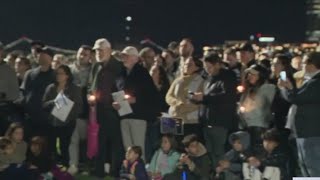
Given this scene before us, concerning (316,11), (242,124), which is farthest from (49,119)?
(316,11)

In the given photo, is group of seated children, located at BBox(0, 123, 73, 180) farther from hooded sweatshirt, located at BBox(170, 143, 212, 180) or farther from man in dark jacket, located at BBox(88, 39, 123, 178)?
hooded sweatshirt, located at BBox(170, 143, 212, 180)

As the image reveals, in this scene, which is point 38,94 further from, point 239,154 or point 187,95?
point 239,154

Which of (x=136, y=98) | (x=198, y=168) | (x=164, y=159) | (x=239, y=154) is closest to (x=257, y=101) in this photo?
(x=239, y=154)

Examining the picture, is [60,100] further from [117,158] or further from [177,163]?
[177,163]

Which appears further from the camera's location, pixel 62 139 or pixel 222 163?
pixel 62 139

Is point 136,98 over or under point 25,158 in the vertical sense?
over

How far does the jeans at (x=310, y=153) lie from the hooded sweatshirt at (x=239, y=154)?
21.6 inches

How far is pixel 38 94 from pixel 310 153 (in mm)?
3241

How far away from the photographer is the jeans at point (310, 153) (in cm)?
721

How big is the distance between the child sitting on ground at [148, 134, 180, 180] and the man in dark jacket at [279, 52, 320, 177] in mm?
1339

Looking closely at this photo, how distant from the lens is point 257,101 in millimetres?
7777

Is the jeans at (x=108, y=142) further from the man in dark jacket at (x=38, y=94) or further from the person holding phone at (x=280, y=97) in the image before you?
the person holding phone at (x=280, y=97)

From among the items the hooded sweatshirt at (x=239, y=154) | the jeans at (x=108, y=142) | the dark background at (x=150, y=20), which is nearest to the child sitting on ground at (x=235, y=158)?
the hooded sweatshirt at (x=239, y=154)

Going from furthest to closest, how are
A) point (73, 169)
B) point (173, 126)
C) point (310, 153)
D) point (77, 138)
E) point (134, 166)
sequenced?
point (77, 138), point (73, 169), point (173, 126), point (134, 166), point (310, 153)
